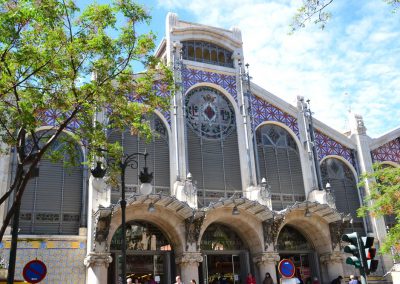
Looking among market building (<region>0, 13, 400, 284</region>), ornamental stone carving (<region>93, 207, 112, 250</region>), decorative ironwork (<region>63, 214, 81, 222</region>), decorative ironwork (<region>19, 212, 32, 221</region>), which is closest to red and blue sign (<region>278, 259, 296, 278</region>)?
market building (<region>0, 13, 400, 284</region>)

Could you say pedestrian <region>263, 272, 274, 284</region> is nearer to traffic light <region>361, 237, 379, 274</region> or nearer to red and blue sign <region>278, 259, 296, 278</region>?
red and blue sign <region>278, 259, 296, 278</region>

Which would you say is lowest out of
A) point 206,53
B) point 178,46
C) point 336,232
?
point 336,232

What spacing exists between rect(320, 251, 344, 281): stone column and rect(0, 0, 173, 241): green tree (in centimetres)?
1373

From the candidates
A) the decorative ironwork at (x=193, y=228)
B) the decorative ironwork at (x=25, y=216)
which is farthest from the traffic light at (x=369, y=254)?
the decorative ironwork at (x=25, y=216)

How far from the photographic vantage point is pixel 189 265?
762 inches

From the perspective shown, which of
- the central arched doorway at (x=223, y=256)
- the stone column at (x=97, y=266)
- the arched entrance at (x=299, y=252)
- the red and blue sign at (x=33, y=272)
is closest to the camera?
the red and blue sign at (x=33, y=272)

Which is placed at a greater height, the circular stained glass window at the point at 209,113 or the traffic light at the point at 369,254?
the circular stained glass window at the point at 209,113

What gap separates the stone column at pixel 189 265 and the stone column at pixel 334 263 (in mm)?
7237

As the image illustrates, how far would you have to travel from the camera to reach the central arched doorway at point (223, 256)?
69.9 ft

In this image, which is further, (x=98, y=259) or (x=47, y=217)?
(x=47, y=217)

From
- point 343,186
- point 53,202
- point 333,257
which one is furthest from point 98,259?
point 343,186

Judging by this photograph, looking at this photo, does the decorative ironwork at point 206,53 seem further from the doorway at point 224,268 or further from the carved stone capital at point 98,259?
the carved stone capital at point 98,259

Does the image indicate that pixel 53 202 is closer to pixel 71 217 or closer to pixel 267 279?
pixel 71 217

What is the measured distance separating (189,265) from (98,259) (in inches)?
157
